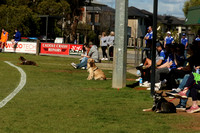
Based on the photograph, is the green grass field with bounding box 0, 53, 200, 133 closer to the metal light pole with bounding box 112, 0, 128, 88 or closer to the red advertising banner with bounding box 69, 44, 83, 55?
the metal light pole with bounding box 112, 0, 128, 88

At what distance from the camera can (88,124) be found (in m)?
8.30

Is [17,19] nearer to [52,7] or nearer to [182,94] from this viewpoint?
[52,7]

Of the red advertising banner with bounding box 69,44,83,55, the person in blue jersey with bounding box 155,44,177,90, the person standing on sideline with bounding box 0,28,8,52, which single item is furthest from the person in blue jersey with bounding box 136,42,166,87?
the person standing on sideline with bounding box 0,28,8,52

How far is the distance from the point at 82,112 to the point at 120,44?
5358 millimetres

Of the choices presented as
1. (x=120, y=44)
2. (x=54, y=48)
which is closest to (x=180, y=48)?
(x=120, y=44)

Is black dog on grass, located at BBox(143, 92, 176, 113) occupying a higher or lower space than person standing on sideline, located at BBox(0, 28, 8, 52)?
lower

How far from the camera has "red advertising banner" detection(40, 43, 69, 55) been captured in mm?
35969

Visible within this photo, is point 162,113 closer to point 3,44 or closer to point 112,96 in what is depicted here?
point 112,96

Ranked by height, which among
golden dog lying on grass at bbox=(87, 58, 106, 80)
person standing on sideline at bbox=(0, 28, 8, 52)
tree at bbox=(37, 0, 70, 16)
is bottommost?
golden dog lying on grass at bbox=(87, 58, 106, 80)

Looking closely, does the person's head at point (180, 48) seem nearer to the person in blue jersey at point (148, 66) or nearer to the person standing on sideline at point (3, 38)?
the person in blue jersey at point (148, 66)

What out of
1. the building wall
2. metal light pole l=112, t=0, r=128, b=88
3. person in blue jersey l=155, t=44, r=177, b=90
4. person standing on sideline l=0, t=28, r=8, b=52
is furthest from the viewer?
the building wall

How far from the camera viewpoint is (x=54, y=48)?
36.5 meters

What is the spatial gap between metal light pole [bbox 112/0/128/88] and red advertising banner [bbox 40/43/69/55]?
832 inches

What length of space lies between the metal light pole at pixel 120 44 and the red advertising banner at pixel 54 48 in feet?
69.3
